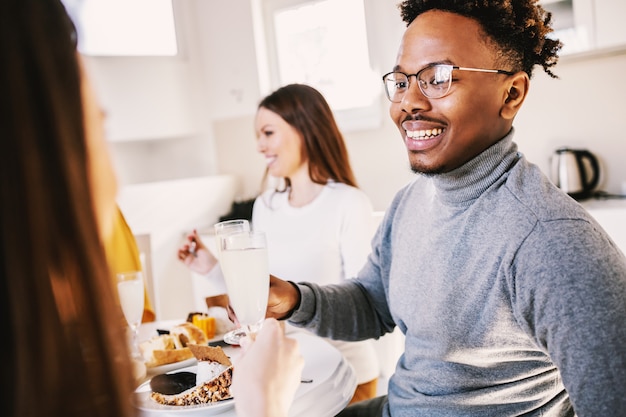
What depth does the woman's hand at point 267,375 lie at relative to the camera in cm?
74

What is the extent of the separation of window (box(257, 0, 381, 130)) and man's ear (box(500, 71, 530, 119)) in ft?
6.57

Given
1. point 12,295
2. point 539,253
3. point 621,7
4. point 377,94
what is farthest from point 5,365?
point 377,94

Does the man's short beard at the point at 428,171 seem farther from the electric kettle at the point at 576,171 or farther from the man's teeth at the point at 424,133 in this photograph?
the electric kettle at the point at 576,171

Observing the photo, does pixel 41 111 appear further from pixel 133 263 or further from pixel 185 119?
pixel 185 119

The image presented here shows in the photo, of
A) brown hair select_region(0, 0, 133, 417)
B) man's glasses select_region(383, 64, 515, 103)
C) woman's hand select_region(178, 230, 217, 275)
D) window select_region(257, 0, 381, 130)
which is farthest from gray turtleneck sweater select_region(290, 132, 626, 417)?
window select_region(257, 0, 381, 130)

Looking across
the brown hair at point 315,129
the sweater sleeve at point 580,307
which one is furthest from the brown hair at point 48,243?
the brown hair at point 315,129

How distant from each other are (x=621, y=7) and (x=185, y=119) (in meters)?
2.39

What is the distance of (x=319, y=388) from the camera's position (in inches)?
44.6

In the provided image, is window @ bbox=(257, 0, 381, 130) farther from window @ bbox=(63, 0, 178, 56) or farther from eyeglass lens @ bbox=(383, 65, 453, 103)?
eyeglass lens @ bbox=(383, 65, 453, 103)

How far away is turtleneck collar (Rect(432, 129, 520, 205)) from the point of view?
1083 mm

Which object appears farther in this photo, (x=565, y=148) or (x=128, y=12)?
(x=128, y=12)

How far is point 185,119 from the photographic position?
3.56 m

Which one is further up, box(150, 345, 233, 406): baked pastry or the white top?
the white top

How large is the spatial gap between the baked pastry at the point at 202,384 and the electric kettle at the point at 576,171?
6.70ft
